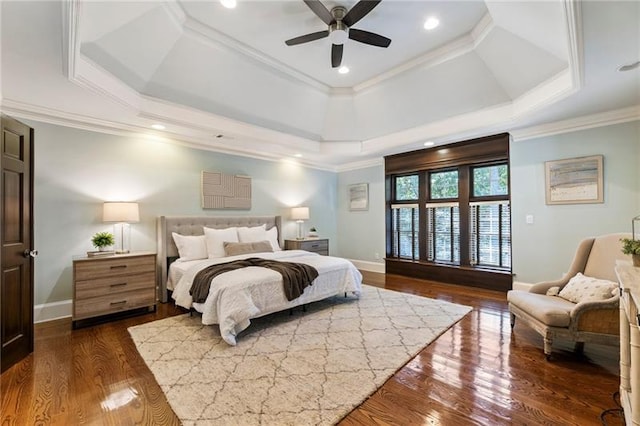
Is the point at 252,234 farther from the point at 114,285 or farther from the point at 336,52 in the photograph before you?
the point at 336,52

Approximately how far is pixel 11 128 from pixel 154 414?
2.64 meters

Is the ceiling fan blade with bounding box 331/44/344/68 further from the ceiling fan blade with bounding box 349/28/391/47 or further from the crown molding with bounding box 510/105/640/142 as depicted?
the crown molding with bounding box 510/105/640/142

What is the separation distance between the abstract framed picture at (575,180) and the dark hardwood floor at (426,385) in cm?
218

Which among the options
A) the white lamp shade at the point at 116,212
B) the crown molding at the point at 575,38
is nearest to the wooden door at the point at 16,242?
the white lamp shade at the point at 116,212

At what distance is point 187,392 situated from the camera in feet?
6.63

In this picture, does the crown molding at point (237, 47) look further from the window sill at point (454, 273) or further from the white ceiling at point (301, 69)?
the window sill at point (454, 273)

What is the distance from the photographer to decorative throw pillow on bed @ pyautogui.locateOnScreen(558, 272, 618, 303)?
2529 mm

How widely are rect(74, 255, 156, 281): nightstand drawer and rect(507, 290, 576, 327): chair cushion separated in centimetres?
432

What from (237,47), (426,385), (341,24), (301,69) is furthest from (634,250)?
(237,47)

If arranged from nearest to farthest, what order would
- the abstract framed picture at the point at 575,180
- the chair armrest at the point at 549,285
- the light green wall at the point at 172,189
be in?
the chair armrest at the point at 549,285 → the light green wall at the point at 172,189 → the abstract framed picture at the point at 575,180

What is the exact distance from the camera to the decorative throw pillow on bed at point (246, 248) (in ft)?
14.2

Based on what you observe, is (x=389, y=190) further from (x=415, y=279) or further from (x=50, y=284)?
(x=50, y=284)

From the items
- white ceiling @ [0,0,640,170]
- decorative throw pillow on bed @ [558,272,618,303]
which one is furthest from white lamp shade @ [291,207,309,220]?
decorative throw pillow on bed @ [558,272,618,303]

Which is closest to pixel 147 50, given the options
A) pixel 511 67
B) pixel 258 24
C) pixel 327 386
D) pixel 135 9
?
pixel 135 9
